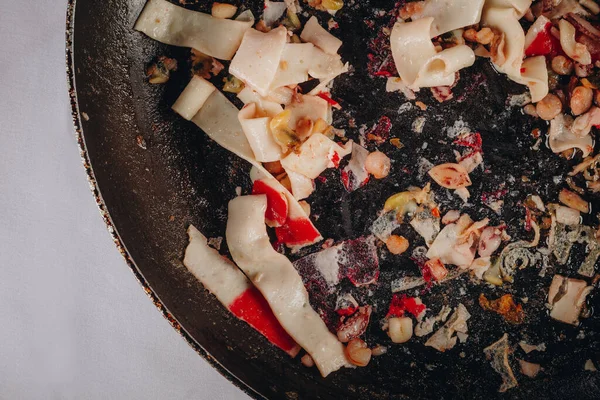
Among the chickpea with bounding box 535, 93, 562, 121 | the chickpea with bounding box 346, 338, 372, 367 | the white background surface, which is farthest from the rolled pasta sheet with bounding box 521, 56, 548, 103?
the white background surface

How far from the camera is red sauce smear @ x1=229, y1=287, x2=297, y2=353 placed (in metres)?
2.05

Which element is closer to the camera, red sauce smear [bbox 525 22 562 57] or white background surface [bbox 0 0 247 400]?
red sauce smear [bbox 525 22 562 57]

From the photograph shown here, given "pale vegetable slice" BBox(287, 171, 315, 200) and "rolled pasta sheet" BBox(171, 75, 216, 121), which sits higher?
"rolled pasta sheet" BBox(171, 75, 216, 121)

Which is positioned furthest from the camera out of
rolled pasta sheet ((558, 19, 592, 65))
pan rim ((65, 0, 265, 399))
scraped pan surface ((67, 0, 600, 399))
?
scraped pan surface ((67, 0, 600, 399))

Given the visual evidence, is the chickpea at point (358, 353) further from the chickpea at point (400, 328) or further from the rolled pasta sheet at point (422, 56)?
the rolled pasta sheet at point (422, 56)

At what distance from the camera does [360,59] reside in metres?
2.02

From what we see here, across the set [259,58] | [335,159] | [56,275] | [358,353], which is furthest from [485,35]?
[56,275]

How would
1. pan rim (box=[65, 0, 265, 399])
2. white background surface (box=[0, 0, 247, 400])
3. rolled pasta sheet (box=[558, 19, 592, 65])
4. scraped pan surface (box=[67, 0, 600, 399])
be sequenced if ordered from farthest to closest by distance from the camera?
white background surface (box=[0, 0, 247, 400]) → scraped pan surface (box=[67, 0, 600, 399]) → rolled pasta sheet (box=[558, 19, 592, 65]) → pan rim (box=[65, 0, 265, 399])

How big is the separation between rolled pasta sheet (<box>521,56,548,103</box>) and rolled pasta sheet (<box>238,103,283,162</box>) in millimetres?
963

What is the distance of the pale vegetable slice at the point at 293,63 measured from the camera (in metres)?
1.95

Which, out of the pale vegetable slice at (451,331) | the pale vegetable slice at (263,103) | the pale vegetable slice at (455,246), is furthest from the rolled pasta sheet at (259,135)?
the pale vegetable slice at (451,331)

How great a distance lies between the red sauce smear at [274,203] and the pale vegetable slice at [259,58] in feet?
1.21

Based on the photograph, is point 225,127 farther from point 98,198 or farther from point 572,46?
point 572,46

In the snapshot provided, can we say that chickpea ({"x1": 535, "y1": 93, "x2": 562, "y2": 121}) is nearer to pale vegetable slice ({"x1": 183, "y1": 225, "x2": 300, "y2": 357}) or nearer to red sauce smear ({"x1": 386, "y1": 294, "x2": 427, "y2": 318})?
red sauce smear ({"x1": 386, "y1": 294, "x2": 427, "y2": 318})
